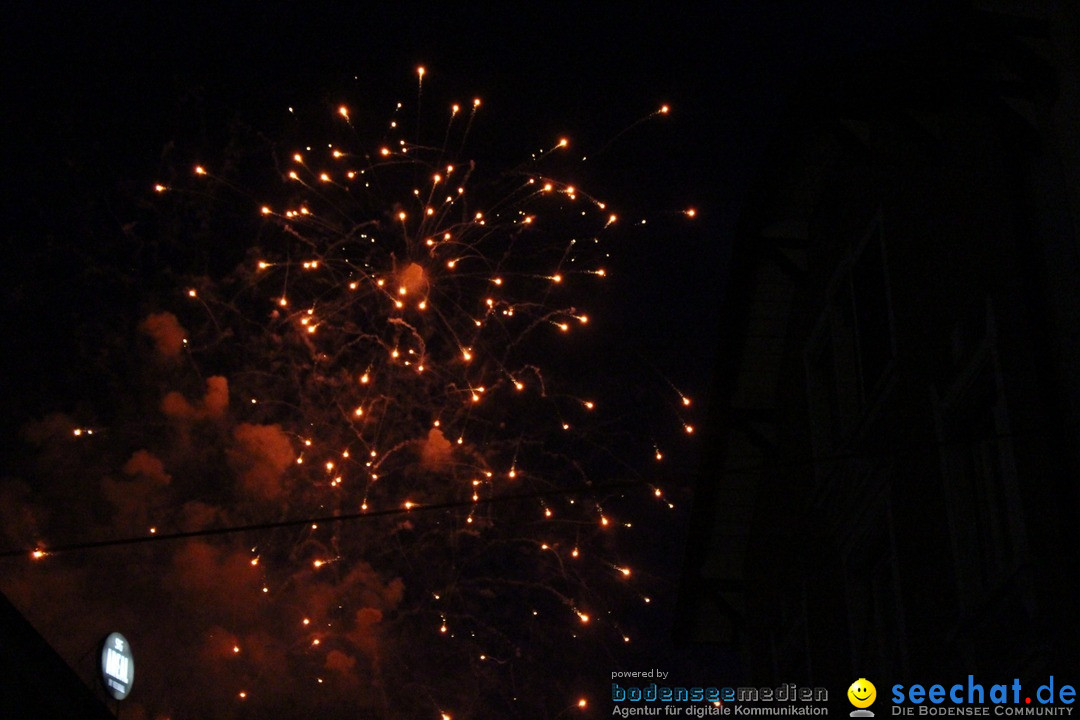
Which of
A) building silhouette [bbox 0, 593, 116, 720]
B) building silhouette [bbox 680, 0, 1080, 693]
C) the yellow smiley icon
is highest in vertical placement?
building silhouette [bbox 680, 0, 1080, 693]

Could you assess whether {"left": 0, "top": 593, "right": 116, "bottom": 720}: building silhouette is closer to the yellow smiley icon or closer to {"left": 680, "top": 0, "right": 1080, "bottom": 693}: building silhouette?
{"left": 680, "top": 0, "right": 1080, "bottom": 693}: building silhouette

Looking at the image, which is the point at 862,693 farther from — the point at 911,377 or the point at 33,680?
the point at 33,680

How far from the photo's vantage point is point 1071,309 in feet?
21.3

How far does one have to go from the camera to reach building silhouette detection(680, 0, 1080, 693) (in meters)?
6.71

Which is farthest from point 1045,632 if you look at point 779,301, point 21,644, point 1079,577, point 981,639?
point 21,644

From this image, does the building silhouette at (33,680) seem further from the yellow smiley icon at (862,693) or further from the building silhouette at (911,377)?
the yellow smiley icon at (862,693)

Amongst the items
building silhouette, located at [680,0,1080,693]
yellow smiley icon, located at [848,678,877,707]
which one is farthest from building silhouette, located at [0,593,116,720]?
yellow smiley icon, located at [848,678,877,707]

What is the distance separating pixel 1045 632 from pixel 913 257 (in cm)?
350

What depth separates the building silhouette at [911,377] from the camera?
6.71 metres

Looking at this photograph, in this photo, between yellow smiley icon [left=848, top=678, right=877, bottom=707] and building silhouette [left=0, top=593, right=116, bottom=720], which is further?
building silhouette [left=0, top=593, right=116, bottom=720]

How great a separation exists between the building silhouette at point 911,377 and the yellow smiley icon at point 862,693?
25 cm

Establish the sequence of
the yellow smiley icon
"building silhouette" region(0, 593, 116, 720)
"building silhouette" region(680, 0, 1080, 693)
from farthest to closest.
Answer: "building silhouette" region(0, 593, 116, 720)
the yellow smiley icon
"building silhouette" region(680, 0, 1080, 693)

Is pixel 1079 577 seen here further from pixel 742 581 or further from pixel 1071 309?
pixel 742 581

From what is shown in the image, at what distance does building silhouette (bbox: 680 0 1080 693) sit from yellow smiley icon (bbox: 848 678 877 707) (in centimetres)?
25
